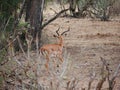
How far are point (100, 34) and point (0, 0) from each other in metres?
6.32

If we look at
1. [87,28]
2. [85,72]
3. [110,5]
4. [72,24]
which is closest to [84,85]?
[85,72]

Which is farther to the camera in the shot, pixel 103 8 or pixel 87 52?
pixel 103 8

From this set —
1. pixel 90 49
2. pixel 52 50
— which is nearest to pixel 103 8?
pixel 90 49

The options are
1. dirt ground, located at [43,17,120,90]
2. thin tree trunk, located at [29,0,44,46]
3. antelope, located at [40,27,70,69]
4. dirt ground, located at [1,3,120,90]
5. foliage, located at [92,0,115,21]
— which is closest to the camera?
dirt ground, located at [1,3,120,90]

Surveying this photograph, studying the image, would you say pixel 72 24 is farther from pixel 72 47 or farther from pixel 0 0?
pixel 0 0

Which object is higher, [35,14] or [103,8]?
[35,14]

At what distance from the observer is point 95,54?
10.7 meters

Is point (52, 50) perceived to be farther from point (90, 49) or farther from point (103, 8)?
point (103, 8)

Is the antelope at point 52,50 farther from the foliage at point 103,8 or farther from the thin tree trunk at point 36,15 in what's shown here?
the foliage at point 103,8

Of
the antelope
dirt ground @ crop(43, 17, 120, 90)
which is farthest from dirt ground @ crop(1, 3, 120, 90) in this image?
the antelope

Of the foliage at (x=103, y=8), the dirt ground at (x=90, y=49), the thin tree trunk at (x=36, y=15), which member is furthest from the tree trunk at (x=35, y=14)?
the foliage at (x=103, y=8)

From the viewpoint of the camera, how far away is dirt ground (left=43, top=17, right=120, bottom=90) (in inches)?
332

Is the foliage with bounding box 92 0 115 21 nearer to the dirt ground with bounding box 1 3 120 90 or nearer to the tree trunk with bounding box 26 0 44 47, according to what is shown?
the dirt ground with bounding box 1 3 120 90

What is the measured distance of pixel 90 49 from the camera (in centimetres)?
1152
